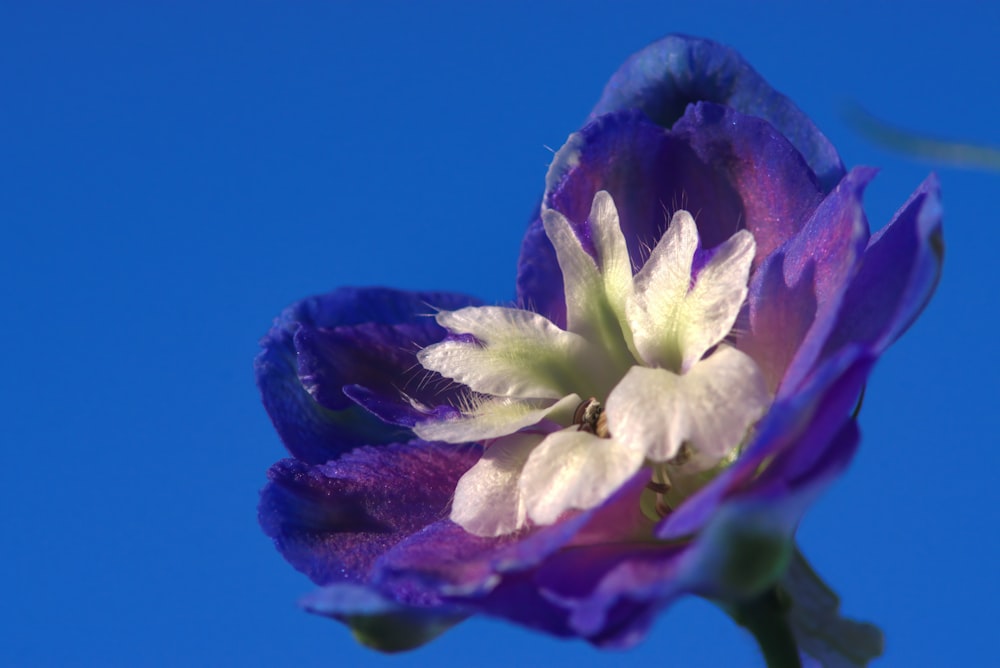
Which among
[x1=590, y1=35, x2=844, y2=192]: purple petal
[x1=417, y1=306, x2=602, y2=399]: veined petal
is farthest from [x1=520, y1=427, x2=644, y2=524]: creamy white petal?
[x1=590, y1=35, x2=844, y2=192]: purple petal

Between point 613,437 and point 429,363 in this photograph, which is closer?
point 613,437

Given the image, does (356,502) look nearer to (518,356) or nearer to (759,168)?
(518,356)

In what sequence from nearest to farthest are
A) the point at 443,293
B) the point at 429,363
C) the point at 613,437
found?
1. the point at 613,437
2. the point at 429,363
3. the point at 443,293

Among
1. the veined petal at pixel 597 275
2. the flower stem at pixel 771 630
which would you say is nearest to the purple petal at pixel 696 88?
the veined petal at pixel 597 275

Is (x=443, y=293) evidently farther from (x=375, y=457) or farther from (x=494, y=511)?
(x=494, y=511)

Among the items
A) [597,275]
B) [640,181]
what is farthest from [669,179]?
[597,275]

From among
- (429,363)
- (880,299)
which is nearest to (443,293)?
(429,363)

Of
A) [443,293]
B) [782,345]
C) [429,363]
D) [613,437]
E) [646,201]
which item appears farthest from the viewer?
[443,293]
